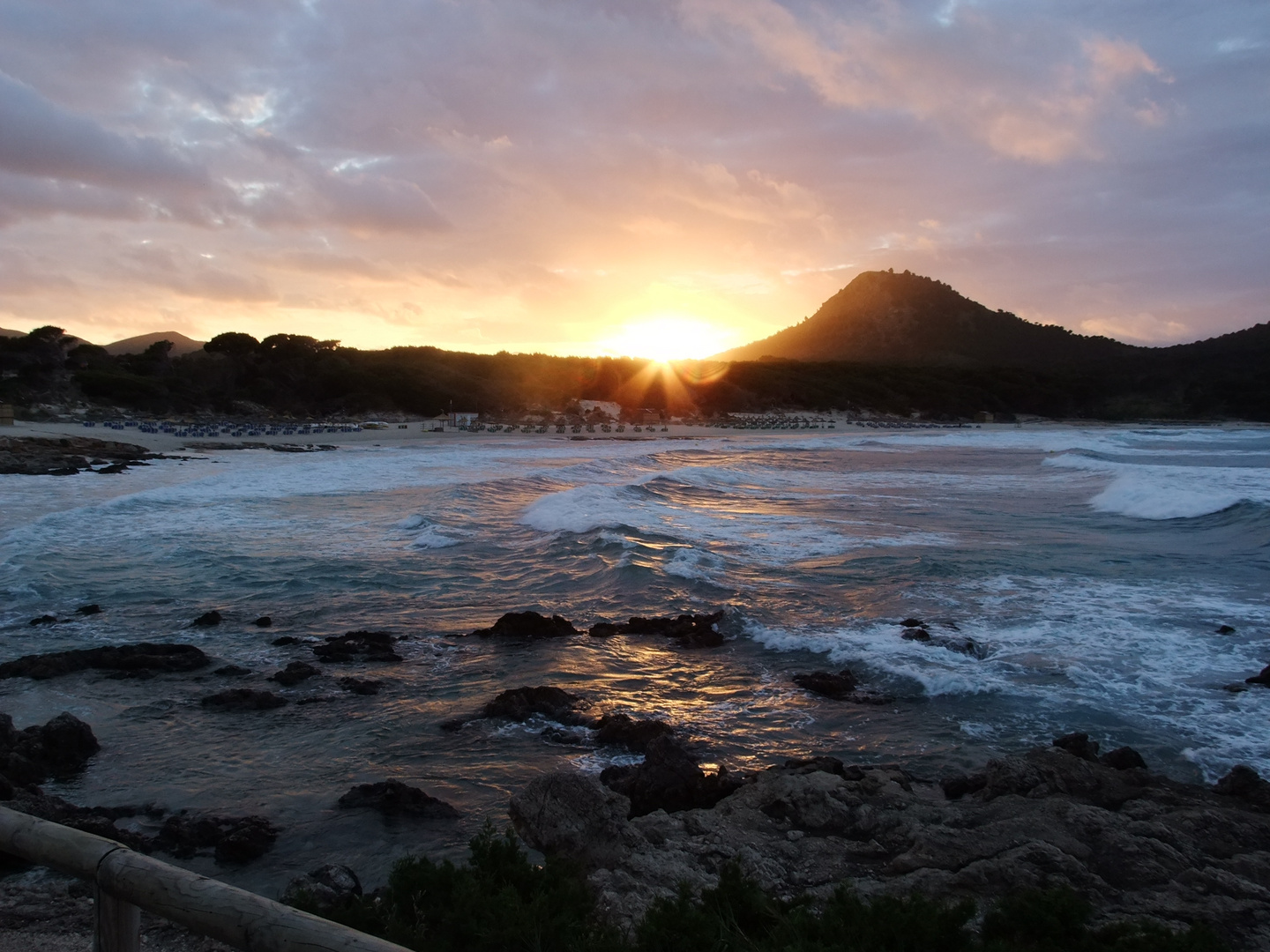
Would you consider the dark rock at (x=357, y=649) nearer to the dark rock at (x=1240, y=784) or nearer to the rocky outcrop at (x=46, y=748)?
the rocky outcrop at (x=46, y=748)

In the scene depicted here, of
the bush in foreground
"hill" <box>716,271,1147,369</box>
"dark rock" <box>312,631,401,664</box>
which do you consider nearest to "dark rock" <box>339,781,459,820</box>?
the bush in foreground

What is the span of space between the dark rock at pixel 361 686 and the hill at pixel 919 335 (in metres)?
114

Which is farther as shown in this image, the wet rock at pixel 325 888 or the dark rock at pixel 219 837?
the dark rock at pixel 219 837

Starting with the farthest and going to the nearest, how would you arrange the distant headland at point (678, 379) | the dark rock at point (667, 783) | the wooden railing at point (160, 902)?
the distant headland at point (678, 379) < the dark rock at point (667, 783) < the wooden railing at point (160, 902)

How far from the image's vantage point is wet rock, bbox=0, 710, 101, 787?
5.38 metres

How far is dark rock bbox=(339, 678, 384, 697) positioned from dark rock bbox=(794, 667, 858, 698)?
405 centimetres

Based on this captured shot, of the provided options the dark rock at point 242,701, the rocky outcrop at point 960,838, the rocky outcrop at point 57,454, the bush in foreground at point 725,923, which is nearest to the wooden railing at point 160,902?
the bush in foreground at point 725,923

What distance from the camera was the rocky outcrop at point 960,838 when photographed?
407 centimetres

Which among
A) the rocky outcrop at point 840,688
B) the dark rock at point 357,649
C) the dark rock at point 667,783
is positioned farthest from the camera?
the dark rock at point 357,649

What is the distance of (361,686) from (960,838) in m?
5.31

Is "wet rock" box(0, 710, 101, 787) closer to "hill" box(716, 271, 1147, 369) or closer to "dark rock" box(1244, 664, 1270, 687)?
"dark rock" box(1244, 664, 1270, 687)

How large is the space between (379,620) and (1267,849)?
28.5 ft

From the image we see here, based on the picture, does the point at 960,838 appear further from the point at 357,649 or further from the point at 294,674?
the point at 357,649

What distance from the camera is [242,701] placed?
7.06 metres
